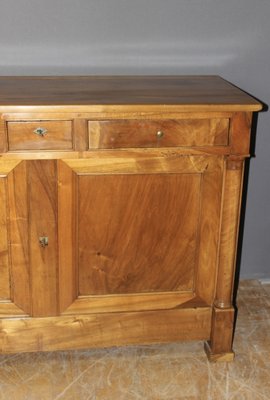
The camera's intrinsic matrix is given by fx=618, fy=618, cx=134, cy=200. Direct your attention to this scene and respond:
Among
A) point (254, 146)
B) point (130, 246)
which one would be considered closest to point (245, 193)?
point (254, 146)

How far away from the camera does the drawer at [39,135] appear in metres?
1.86

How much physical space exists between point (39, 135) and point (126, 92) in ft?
1.15

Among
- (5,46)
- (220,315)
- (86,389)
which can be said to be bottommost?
(86,389)

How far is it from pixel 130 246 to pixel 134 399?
51cm

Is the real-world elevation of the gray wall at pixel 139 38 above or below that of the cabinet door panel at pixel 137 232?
above

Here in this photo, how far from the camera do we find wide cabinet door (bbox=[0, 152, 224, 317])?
1.96 meters

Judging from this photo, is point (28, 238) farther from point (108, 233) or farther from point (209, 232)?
point (209, 232)

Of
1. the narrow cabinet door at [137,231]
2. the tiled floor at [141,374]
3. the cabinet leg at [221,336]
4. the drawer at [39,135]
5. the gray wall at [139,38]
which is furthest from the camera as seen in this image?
the gray wall at [139,38]

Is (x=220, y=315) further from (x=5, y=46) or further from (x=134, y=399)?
(x=5, y=46)

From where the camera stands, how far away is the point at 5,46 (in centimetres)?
231

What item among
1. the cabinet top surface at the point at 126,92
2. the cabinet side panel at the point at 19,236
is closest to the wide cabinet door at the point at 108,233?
the cabinet side panel at the point at 19,236

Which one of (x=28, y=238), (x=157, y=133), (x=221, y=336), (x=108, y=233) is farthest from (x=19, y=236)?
(x=221, y=336)

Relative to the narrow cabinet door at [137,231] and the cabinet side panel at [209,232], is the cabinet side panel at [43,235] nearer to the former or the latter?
the narrow cabinet door at [137,231]

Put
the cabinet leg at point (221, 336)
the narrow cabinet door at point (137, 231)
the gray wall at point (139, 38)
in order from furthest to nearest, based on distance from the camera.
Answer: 1. the gray wall at point (139, 38)
2. the cabinet leg at point (221, 336)
3. the narrow cabinet door at point (137, 231)
